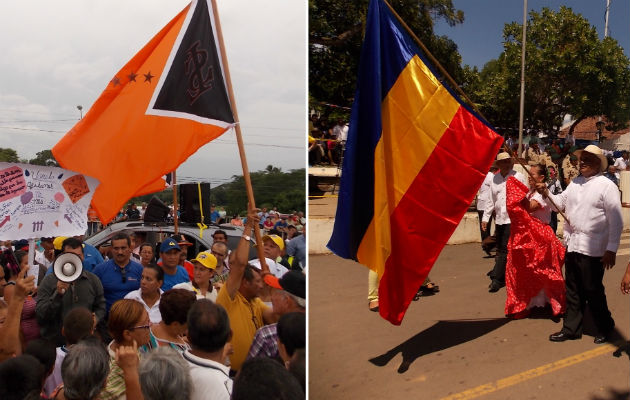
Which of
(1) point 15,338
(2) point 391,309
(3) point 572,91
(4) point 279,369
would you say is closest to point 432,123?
(2) point 391,309

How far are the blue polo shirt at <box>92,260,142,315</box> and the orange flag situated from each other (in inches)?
39.1

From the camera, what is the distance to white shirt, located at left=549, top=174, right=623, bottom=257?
4.60 m

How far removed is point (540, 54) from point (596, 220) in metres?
16.3

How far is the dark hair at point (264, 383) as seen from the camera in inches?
A: 80.1

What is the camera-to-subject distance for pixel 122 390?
2.77 meters

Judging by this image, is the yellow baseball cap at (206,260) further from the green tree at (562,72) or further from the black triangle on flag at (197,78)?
the green tree at (562,72)

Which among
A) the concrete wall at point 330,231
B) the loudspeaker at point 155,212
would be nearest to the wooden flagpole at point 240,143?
the concrete wall at point 330,231

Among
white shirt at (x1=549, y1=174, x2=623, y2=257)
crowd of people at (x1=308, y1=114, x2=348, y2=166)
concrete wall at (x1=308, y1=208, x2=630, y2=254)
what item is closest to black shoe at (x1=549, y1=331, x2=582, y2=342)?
white shirt at (x1=549, y1=174, x2=623, y2=257)

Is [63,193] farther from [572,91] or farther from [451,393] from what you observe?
[572,91]

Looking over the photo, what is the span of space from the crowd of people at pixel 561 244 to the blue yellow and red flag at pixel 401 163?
110 centimetres

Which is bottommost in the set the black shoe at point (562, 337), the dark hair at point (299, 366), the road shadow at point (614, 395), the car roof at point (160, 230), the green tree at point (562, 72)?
the road shadow at point (614, 395)

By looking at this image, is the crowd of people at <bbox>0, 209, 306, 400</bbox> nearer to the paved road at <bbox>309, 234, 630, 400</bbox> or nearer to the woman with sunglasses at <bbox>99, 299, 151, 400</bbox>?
the woman with sunglasses at <bbox>99, 299, 151, 400</bbox>

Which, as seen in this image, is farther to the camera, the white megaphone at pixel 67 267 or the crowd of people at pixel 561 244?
the crowd of people at pixel 561 244

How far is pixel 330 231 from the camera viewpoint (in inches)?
351
